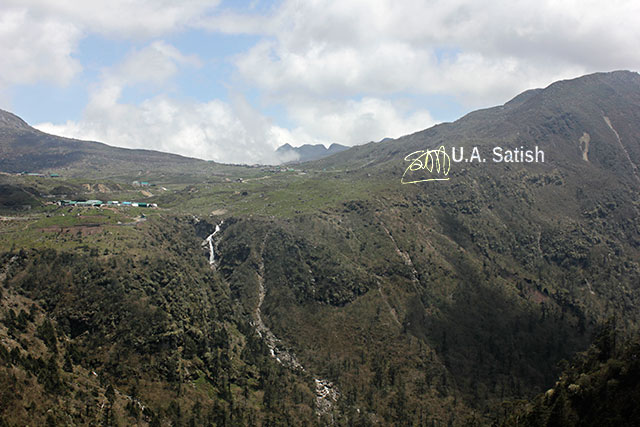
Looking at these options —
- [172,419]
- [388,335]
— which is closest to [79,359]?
[172,419]

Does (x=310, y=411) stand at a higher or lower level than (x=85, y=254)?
lower

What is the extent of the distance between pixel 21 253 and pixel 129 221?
6861 cm

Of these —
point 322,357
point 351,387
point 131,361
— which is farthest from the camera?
point 322,357

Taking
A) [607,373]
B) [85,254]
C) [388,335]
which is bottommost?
[388,335]

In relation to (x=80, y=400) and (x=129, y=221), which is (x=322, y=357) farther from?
(x=129, y=221)

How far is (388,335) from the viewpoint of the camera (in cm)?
18050

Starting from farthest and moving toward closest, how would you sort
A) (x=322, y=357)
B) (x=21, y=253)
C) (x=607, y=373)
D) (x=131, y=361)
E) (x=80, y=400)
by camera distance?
(x=322, y=357) → (x=21, y=253) → (x=131, y=361) → (x=607, y=373) → (x=80, y=400)

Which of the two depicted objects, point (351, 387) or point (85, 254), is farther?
point (351, 387)

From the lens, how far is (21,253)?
128500 millimetres

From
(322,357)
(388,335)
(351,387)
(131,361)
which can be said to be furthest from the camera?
(388,335)

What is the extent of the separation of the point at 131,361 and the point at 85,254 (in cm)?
4738

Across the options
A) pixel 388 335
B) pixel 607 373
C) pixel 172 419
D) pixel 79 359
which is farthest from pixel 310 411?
pixel 607 373

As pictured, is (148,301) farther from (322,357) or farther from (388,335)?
(388,335)

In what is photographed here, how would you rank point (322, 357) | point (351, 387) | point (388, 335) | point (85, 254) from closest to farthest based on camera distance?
point (85, 254) → point (351, 387) → point (322, 357) → point (388, 335)
